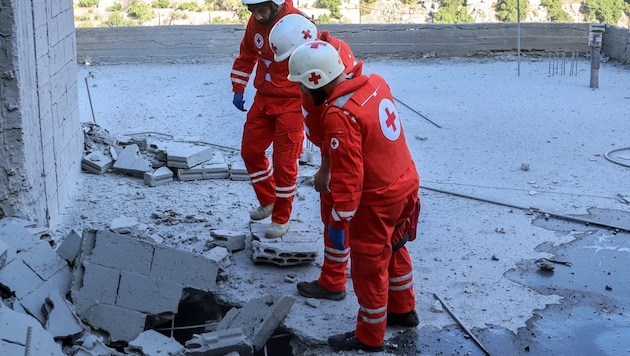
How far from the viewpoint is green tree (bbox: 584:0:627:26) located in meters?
37.7

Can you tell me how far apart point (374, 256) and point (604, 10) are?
38280 mm

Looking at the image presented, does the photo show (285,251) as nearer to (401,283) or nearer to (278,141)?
(278,141)

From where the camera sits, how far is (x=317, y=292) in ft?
15.4

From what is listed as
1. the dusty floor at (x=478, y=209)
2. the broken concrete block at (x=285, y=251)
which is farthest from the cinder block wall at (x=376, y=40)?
the broken concrete block at (x=285, y=251)

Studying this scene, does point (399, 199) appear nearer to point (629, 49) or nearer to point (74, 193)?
point (74, 193)

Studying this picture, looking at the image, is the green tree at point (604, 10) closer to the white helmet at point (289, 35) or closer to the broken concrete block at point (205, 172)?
the broken concrete block at point (205, 172)

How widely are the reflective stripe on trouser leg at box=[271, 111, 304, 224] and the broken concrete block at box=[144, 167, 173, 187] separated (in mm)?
1896

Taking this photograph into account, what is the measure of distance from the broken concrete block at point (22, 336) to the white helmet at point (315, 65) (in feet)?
5.90

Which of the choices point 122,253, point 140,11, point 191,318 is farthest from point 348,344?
point 140,11

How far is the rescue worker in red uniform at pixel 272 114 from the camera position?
5273 millimetres

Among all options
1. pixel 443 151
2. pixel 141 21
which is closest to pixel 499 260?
pixel 443 151

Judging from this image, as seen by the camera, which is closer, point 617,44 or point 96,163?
point 96,163

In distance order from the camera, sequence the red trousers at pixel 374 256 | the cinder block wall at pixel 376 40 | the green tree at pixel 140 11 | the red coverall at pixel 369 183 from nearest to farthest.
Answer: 1. the red coverall at pixel 369 183
2. the red trousers at pixel 374 256
3. the cinder block wall at pixel 376 40
4. the green tree at pixel 140 11

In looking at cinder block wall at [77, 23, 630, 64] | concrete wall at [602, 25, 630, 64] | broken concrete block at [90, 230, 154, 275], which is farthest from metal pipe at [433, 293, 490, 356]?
cinder block wall at [77, 23, 630, 64]
